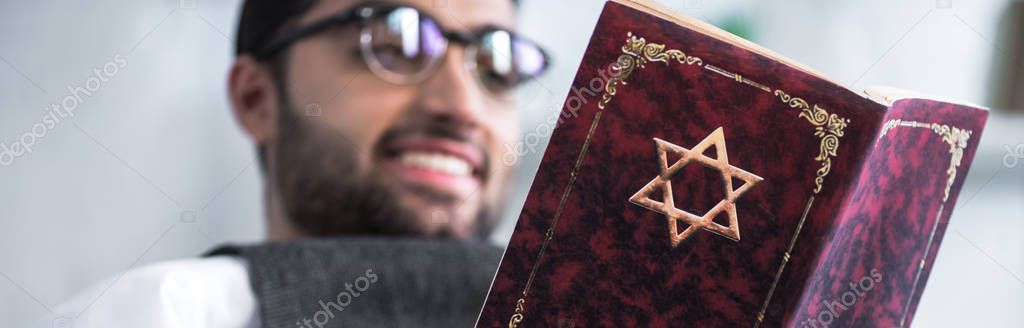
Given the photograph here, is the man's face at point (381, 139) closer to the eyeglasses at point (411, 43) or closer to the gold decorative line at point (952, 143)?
the eyeglasses at point (411, 43)

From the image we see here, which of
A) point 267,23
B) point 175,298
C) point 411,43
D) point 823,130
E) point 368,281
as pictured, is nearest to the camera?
point 823,130

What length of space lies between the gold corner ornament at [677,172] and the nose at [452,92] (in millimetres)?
600

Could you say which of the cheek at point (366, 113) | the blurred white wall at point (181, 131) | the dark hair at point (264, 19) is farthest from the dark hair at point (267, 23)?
the blurred white wall at point (181, 131)

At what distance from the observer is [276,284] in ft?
2.37

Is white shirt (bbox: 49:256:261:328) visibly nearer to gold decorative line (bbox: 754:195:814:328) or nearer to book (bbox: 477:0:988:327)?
book (bbox: 477:0:988:327)

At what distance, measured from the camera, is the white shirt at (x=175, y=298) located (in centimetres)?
65

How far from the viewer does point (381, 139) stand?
102 cm

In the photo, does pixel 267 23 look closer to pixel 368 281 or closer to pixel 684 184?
pixel 368 281

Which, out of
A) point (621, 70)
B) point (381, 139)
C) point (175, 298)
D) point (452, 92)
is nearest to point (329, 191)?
point (381, 139)

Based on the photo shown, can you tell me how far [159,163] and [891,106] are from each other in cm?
141

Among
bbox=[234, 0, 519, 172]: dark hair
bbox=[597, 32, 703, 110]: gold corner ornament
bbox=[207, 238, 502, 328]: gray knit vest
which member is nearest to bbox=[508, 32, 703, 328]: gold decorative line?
bbox=[597, 32, 703, 110]: gold corner ornament

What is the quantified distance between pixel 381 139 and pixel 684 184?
24.8 inches

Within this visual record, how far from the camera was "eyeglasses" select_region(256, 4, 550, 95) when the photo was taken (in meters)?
1.00

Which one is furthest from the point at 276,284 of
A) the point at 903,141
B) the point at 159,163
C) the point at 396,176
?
the point at 159,163
